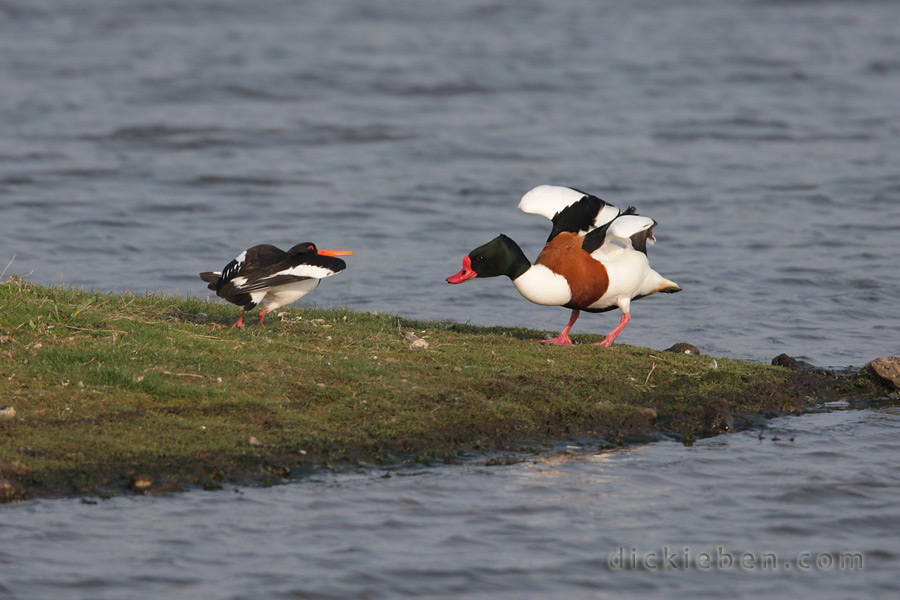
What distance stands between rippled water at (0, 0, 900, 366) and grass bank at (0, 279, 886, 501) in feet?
9.58

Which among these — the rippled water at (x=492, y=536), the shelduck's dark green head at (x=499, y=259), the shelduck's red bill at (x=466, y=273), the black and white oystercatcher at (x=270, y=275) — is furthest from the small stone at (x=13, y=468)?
the shelduck's red bill at (x=466, y=273)

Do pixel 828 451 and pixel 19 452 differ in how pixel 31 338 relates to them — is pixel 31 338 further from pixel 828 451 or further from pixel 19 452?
pixel 828 451

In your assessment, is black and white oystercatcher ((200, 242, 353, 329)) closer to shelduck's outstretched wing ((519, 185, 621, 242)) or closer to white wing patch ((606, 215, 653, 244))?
shelduck's outstretched wing ((519, 185, 621, 242))

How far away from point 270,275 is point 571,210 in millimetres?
3111

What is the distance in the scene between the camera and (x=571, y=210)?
10.6 meters

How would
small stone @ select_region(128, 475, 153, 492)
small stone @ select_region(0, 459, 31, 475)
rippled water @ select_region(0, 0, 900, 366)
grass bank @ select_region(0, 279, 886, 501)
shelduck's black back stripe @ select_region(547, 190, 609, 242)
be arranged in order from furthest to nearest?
rippled water @ select_region(0, 0, 900, 366), shelduck's black back stripe @ select_region(547, 190, 609, 242), grass bank @ select_region(0, 279, 886, 501), small stone @ select_region(128, 475, 153, 492), small stone @ select_region(0, 459, 31, 475)

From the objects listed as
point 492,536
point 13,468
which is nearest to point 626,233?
point 492,536

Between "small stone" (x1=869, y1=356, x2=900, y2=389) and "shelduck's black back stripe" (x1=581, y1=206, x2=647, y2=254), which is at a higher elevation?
"shelduck's black back stripe" (x1=581, y1=206, x2=647, y2=254)

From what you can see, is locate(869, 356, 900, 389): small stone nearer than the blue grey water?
No

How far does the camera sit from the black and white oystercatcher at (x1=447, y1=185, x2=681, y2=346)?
9969mm

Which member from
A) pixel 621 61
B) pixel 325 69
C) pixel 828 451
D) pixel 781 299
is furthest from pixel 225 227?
pixel 621 61

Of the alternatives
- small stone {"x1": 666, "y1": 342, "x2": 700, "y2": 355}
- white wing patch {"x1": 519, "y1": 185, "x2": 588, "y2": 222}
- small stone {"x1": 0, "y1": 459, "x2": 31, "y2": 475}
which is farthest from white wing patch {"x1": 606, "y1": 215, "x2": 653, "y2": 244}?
small stone {"x1": 0, "y1": 459, "x2": 31, "y2": 475}

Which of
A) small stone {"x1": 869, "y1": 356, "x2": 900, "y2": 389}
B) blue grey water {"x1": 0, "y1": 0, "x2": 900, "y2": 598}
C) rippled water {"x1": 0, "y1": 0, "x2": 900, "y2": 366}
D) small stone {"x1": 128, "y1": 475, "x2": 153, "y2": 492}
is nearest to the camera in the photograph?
blue grey water {"x1": 0, "y1": 0, "x2": 900, "y2": 598}

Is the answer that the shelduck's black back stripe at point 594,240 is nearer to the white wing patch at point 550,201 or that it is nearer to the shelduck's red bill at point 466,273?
the white wing patch at point 550,201
